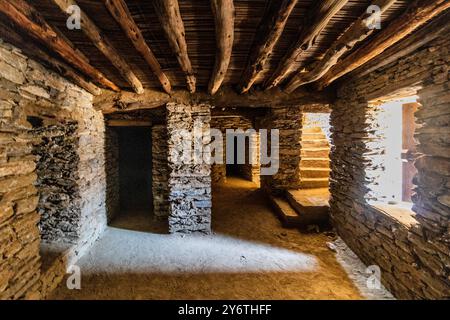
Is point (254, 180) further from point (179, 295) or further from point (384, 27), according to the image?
point (384, 27)

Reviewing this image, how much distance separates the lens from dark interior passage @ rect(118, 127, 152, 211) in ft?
18.9

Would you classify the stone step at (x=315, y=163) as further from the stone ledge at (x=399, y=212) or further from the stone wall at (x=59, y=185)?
the stone wall at (x=59, y=185)

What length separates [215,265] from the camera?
315 centimetres

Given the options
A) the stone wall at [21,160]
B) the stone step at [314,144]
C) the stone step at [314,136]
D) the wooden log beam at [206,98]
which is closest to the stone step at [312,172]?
the stone step at [314,144]

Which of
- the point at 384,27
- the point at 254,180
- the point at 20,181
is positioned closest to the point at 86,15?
the point at 20,181

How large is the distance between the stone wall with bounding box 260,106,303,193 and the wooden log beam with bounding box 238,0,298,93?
2765 millimetres

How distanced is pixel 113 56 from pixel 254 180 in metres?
7.03

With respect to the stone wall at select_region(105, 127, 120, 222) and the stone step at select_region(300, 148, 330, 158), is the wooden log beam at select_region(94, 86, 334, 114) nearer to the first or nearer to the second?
the stone wall at select_region(105, 127, 120, 222)

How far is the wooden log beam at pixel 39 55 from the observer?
1879 millimetres

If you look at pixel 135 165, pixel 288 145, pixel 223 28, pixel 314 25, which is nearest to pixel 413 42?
pixel 314 25

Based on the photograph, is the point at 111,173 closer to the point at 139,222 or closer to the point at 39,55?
the point at 139,222

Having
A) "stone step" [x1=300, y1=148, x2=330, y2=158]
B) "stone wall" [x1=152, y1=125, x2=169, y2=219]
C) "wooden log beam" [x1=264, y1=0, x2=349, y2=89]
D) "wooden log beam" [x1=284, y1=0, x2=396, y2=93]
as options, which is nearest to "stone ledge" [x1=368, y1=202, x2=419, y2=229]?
"wooden log beam" [x1=284, y1=0, x2=396, y2=93]

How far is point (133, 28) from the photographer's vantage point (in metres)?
1.83

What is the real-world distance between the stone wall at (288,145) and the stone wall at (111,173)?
376 cm
